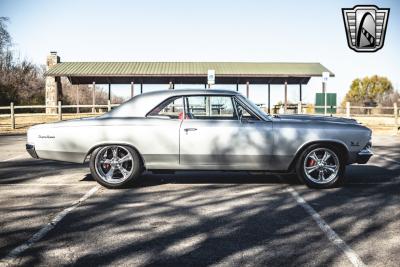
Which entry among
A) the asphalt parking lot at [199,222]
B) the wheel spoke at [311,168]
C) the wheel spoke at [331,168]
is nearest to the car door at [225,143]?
the asphalt parking lot at [199,222]

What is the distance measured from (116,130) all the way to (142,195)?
106 cm

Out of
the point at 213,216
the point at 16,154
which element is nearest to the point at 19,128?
the point at 16,154

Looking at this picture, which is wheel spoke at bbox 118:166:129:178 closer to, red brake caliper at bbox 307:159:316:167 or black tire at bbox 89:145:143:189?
black tire at bbox 89:145:143:189

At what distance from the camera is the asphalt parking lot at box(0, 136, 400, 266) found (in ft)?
11.2

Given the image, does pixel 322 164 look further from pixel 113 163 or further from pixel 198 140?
pixel 113 163

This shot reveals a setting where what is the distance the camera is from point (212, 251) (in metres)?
3.52

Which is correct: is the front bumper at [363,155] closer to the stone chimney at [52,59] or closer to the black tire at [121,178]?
the black tire at [121,178]

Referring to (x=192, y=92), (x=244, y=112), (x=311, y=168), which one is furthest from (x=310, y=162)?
(x=192, y=92)

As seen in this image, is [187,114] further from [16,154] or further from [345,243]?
[16,154]

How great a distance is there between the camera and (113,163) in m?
6.27

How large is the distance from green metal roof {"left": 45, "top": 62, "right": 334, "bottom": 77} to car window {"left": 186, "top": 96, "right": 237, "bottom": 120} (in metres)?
25.6

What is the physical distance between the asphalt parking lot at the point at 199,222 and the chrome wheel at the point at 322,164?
0.76ft

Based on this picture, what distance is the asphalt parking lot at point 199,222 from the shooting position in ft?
11.2

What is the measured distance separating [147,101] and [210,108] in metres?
0.96
